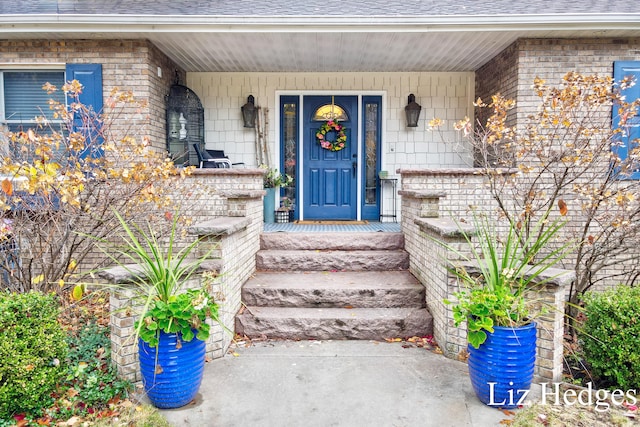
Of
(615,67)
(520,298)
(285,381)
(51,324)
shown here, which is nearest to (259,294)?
(285,381)

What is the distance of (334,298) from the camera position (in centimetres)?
398

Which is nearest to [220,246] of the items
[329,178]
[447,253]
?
[447,253]

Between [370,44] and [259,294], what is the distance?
3684 mm

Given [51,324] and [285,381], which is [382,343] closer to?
[285,381]

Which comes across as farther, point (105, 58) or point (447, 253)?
point (105, 58)

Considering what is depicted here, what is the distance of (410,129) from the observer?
7.09 meters

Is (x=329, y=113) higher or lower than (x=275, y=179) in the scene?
higher

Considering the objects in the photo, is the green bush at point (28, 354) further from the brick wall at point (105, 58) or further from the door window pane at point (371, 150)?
the door window pane at point (371, 150)

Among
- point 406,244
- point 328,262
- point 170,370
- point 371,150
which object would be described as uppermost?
point 371,150

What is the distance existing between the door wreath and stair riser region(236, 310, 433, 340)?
12.8ft

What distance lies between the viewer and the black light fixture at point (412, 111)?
6.88 meters

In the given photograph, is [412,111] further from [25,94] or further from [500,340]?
[25,94]

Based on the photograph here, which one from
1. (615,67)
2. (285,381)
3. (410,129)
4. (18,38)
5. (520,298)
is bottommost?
(285,381)

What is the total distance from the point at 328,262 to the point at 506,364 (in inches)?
93.7
